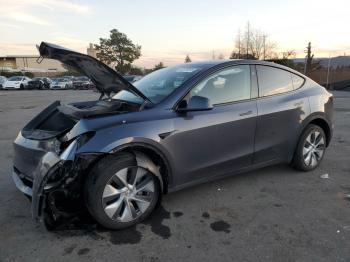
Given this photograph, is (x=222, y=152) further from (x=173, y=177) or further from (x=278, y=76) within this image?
(x=278, y=76)

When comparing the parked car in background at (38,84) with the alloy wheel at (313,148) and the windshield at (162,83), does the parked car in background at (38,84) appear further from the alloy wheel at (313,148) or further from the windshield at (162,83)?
the alloy wheel at (313,148)

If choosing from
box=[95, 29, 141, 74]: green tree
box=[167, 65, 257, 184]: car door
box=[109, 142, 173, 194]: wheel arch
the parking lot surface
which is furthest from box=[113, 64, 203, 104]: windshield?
box=[95, 29, 141, 74]: green tree

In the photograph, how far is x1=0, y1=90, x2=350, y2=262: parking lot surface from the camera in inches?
110

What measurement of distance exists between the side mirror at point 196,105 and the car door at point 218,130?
0.25 ft

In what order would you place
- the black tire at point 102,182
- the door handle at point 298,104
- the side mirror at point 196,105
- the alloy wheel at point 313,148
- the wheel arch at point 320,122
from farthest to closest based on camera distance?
the alloy wheel at point 313,148, the wheel arch at point 320,122, the door handle at point 298,104, the side mirror at point 196,105, the black tire at point 102,182

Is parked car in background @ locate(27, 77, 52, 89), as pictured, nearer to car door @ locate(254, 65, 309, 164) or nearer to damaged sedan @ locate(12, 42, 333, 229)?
damaged sedan @ locate(12, 42, 333, 229)

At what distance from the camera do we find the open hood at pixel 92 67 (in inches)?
125

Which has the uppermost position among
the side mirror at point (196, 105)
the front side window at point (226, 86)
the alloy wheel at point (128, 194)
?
the front side window at point (226, 86)

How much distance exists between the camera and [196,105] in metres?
3.38

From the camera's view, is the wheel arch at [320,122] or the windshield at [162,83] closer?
the windshield at [162,83]

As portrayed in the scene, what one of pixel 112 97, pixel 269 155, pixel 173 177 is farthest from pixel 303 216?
pixel 112 97

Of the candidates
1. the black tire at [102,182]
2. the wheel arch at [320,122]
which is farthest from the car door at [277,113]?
the black tire at [102,182]

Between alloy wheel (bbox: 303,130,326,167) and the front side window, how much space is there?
1368mm

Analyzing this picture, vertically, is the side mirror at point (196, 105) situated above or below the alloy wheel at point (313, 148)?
above
